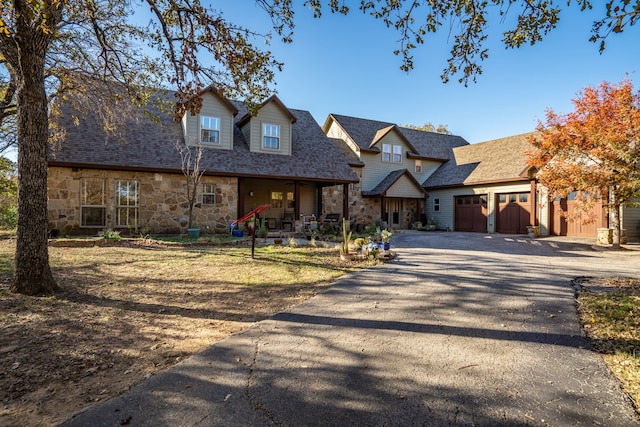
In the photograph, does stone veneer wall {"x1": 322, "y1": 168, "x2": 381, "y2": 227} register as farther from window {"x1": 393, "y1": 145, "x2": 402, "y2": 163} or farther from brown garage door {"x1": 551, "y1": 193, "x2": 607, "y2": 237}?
brown garage door {"x1": 551, "y1": 193, "x2": 607, "y2": 237}

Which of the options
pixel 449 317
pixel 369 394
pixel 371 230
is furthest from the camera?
pixel 371 230

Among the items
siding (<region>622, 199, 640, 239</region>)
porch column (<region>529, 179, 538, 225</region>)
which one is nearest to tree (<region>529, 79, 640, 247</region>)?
siding (<region>622, 199, 640, 239</region>)

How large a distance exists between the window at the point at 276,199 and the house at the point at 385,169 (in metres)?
2.96

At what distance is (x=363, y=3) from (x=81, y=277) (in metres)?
7.04

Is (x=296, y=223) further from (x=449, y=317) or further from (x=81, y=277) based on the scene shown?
(x=449, y=317)

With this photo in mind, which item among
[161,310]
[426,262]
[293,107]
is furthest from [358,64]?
[293,107]

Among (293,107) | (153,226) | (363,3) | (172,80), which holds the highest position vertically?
(293,107)

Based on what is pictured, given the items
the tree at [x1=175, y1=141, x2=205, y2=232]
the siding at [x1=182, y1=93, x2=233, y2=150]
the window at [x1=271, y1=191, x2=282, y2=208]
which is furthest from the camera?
the window at [x1=271, y1=191, x2=282, y2=208]

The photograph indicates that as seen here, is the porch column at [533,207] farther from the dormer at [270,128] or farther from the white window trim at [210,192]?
the white window trim at [210,192]

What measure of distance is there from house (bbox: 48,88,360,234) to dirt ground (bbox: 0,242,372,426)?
542cm

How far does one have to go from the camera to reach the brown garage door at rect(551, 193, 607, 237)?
51.6ft

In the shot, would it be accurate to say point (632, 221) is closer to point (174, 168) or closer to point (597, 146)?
point (597, 146)

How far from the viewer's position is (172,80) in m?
6.82

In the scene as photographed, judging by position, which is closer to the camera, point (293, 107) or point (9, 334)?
point (9, 334)
